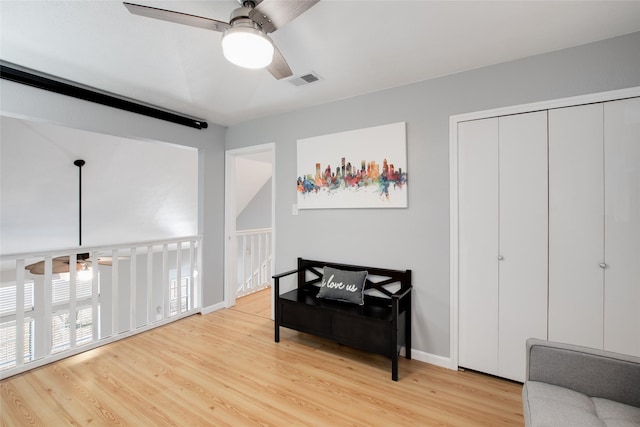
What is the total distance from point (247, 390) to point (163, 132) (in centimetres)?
274

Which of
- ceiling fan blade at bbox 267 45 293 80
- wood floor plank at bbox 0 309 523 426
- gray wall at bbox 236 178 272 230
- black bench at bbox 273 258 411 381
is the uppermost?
ceiling fan blade at bbox 267 45 293 80

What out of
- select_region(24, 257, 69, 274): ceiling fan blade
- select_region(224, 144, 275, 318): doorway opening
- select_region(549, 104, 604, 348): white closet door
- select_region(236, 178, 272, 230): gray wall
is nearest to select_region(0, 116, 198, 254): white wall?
select_region(224, 144, 275, 318): doorway opening

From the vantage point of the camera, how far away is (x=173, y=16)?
4.33 ft

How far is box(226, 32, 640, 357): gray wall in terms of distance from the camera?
6.39 ft

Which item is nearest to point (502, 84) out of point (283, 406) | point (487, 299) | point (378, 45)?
point (378, 45)

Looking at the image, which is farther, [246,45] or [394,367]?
[394,367]

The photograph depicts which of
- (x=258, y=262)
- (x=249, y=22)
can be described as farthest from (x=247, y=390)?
(x=258, y=262)

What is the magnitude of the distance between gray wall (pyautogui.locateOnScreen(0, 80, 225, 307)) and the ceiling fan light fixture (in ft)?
6.68

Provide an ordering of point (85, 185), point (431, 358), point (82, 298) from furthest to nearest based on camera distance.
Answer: point (82, 298)
point (85, 185)
point (431, 358)

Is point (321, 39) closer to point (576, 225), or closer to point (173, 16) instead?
point (173, 16)

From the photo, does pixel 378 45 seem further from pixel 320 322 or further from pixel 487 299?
pixel 320 322

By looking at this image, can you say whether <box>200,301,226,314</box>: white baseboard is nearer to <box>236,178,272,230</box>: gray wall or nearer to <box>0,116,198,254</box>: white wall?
<box>0,116,198,254</box>: white wall

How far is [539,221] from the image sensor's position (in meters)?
2.06

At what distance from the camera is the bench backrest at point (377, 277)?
2.56 metres
